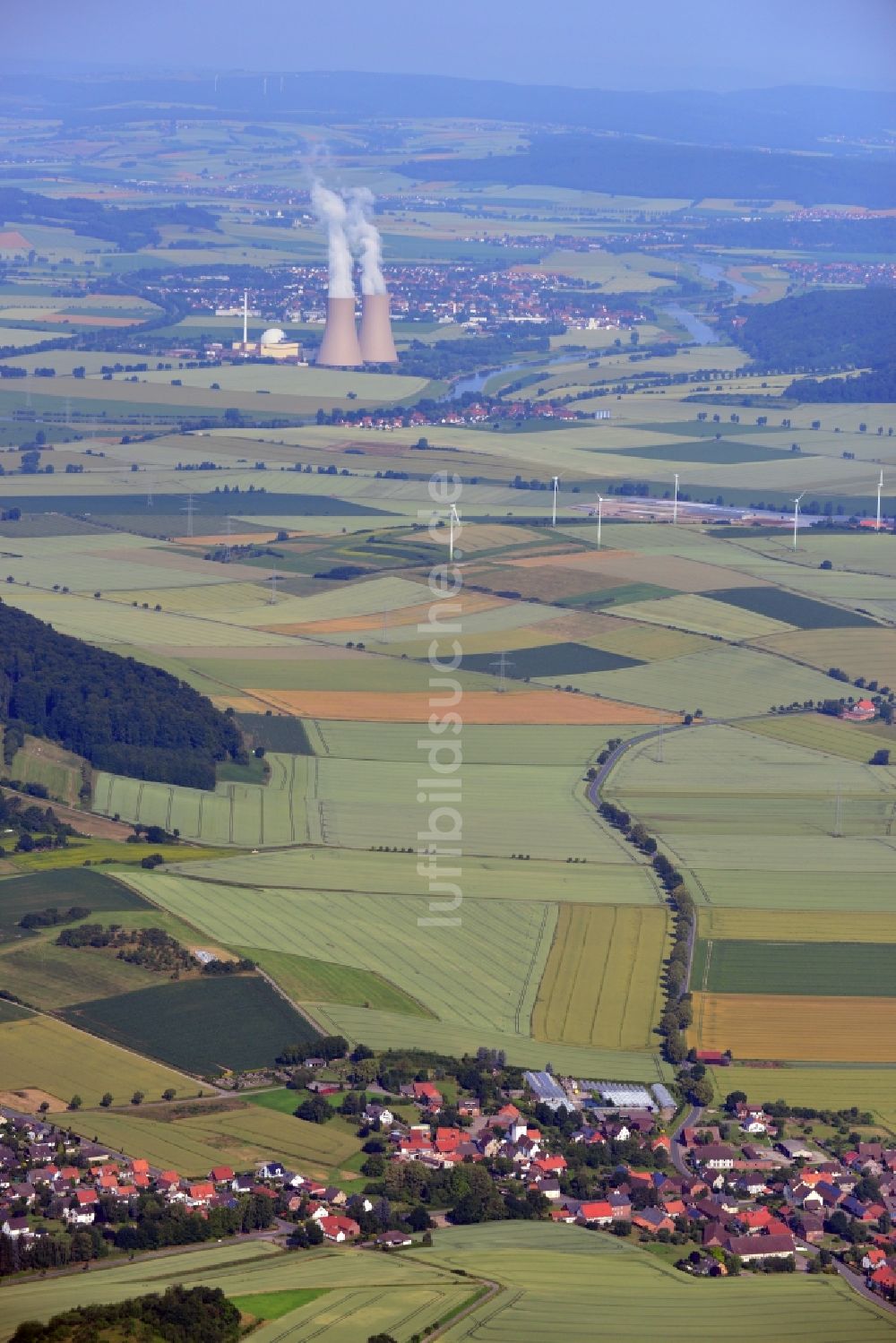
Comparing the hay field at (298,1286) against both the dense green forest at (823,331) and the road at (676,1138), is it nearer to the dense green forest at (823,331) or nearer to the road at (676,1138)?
the road at (676,1138)

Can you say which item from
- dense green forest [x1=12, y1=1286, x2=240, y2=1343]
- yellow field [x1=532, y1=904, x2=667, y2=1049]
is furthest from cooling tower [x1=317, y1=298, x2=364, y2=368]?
dense green forest [x1=12, y1=1286, x2=240, y2=1343]

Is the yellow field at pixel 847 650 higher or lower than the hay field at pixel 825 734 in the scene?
higher

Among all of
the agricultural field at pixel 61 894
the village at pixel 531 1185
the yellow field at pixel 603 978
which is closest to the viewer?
the village at pixel 531 1185

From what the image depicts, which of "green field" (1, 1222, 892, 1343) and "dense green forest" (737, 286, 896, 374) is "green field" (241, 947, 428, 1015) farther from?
"dense green forest" (737, 286, 896, 374)

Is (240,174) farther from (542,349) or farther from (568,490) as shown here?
(568,490)

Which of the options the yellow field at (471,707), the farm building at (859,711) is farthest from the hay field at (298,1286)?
the farm building at (859,711)

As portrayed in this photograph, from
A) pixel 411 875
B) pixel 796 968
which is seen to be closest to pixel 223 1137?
pixel 796 968

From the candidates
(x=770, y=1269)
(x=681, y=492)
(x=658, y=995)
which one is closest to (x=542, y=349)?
(x=681, y=492)
